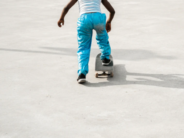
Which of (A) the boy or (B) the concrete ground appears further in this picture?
(A) the boy

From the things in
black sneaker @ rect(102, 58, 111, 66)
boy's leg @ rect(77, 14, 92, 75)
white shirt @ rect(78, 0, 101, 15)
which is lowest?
black sneaker @ rect(102, 58, 111, 66)

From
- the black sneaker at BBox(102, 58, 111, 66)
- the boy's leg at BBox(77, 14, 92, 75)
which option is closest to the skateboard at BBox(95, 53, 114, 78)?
the black sneaker at BBox(102, 58, 111, 66)

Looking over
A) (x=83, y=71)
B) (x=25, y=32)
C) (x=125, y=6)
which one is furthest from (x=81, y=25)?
(x=125, y=6)

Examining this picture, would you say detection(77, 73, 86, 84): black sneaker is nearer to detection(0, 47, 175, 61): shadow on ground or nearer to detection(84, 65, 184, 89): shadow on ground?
detection(84, 65, 184, 89): shadow on ground

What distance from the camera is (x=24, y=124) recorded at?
4.54 metres

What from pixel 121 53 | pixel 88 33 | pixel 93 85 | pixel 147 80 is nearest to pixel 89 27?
pixel 88 33

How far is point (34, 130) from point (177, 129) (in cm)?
170

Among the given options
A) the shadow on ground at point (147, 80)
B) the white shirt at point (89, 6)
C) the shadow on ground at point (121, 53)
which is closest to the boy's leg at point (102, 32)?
the white shirt at point (89, 6)

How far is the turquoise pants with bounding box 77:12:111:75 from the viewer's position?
225 inches

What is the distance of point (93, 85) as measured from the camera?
586cm

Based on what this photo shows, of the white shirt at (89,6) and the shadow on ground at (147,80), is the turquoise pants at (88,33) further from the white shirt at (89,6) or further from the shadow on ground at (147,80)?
the shadow on ground at (147,80)

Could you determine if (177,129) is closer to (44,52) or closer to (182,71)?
(182,71)

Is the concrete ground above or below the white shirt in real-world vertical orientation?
below

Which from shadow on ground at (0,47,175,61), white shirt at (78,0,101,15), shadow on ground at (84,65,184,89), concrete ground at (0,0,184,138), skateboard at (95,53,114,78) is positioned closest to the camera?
concrete ground at (0,0,184,138)
